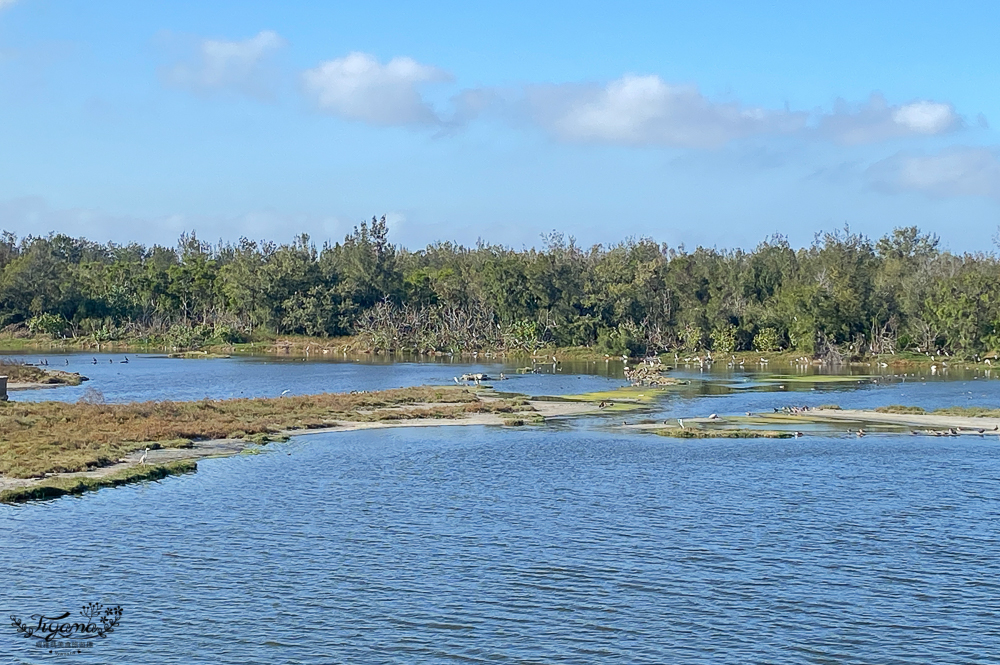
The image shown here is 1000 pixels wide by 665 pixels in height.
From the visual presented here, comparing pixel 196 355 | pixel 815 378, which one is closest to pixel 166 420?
pixel 815 378

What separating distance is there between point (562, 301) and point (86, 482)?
12920 centimetres

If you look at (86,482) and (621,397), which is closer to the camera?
(86,482)

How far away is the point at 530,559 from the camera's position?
34.1 meters

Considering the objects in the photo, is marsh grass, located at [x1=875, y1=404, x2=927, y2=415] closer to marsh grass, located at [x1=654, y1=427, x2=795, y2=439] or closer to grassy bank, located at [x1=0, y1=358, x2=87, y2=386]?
marsh grass, located at [x1=654, y1=427, x2=795, y2=439]

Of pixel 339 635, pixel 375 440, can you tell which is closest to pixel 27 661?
pixel 339 635

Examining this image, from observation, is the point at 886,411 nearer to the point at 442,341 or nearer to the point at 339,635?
the point at 339,635

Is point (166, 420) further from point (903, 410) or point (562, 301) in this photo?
point (562, 301)

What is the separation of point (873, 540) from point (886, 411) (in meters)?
42.7

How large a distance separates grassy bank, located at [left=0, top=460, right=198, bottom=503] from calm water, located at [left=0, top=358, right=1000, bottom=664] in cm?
116

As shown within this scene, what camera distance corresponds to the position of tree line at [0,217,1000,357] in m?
144

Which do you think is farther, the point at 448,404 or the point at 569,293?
the point at 569,293

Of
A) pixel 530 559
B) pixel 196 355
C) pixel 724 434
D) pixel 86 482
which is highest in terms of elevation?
pixel 196 355

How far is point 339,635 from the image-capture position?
89.2 feet

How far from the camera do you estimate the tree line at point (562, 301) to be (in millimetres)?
144000
